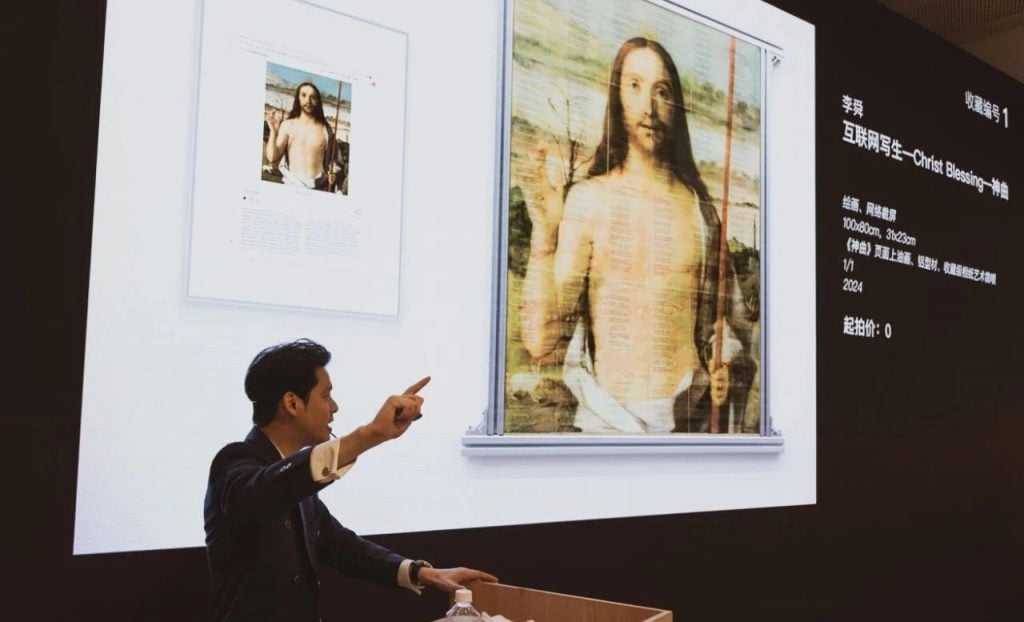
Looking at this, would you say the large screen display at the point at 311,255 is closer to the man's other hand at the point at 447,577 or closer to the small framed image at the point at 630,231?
the small framed image at the point at 630,231

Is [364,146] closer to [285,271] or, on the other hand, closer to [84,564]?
[285,271]

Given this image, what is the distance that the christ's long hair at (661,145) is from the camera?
128 inches

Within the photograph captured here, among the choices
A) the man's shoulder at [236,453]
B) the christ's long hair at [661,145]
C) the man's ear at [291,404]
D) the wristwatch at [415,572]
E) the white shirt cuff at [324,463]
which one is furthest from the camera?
the christ's long hair at [661,145]

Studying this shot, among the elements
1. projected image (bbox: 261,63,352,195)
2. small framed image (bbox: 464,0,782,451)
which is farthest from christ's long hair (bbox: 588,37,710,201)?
projected image (bbox: 261,63,352,195)

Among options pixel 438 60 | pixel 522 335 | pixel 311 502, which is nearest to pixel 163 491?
pixel 311 502

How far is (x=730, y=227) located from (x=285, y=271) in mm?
1839

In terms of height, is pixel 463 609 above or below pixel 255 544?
below

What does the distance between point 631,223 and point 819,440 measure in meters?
1.36

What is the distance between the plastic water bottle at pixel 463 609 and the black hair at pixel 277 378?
48cm

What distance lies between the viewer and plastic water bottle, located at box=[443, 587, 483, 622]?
183 cm

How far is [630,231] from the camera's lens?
3.29 metres

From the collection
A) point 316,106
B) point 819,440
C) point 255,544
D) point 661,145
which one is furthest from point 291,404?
point 819,440

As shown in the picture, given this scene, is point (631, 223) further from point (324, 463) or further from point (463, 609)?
point (324, 463)

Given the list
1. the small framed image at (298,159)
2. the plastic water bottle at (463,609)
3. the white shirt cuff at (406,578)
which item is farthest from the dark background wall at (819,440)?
the plastic water bottle at (463,609)
